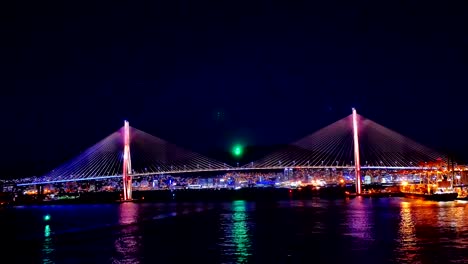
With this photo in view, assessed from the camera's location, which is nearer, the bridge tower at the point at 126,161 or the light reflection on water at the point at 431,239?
the light reflection on water at the point at 431,239

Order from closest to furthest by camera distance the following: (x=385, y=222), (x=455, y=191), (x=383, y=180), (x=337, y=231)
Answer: (x=337, y=231) → (x=385, y=222) → (x=455, y=191) → (x=383, y=180)

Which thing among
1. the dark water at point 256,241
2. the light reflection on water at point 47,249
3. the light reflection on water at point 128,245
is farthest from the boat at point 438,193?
the light reflection on water at point 47,249

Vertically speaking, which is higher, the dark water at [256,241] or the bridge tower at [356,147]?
the bridge tower at [356,147]

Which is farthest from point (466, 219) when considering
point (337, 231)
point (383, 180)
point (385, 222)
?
point (383, 180)

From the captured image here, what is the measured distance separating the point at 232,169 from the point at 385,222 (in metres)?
29.8

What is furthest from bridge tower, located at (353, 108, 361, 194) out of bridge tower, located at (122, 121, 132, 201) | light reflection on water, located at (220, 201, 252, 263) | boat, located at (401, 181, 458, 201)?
light reflection on water, located at (220, 201, 252, 263)

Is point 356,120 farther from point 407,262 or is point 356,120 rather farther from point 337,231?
point 407,262

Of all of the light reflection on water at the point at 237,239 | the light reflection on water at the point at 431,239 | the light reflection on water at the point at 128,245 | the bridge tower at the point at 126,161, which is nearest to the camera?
the light reflection on water at the point at 431,239

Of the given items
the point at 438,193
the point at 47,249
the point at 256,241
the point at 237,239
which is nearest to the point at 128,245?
the point at 47,249

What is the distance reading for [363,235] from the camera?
1969 centimetres

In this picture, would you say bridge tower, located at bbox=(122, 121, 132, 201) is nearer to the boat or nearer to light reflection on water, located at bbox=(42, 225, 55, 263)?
the boat

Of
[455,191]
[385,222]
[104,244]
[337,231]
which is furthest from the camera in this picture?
[455,191]

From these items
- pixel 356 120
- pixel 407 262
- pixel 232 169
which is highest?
pixel 356 120

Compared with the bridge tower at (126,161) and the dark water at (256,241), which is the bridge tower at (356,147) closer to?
the bridge tower at (126,161)
